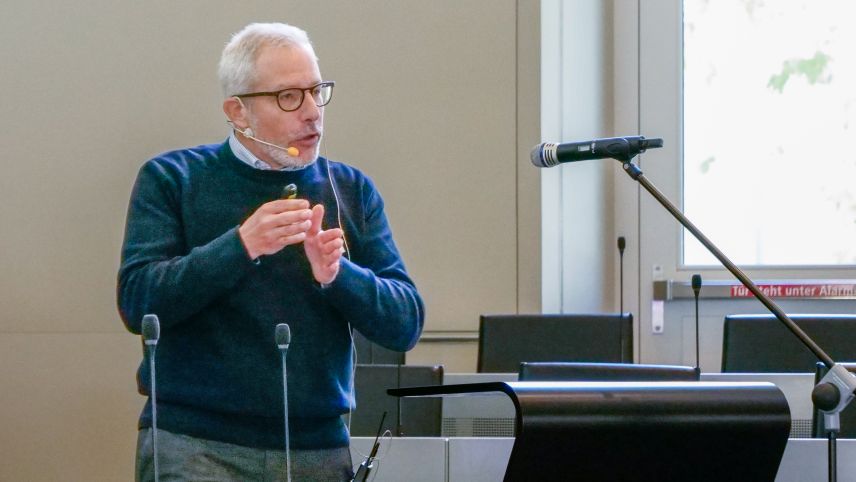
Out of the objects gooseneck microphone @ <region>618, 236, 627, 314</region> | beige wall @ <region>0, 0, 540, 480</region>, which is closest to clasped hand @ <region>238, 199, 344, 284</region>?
beige wall @ <region>0, 0, 540, 480</region>

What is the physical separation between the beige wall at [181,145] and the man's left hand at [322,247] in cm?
300

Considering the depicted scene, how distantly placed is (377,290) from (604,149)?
0.48 metres

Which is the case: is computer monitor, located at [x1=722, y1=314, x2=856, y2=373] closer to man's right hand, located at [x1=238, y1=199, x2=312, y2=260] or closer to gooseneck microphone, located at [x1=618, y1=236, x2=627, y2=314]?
gooseneck microphone, located at [x1=618, y1=236, x2=627, y2=314]

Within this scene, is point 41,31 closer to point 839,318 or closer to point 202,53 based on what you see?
point 202,53

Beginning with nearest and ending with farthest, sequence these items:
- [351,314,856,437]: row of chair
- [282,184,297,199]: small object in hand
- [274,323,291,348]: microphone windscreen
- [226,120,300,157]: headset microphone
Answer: [274,323,291,348]: microphone windscreen, [282,184,297,199]: small object in hand, [226,120,300,157]: headset microphone, [351,314,856,437]: row of chair

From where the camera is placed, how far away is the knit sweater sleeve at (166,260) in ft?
6.30

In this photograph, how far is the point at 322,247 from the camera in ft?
6.28

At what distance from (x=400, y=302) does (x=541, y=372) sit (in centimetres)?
72

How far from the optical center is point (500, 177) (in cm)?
492

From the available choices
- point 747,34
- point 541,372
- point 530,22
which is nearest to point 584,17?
point 530,22

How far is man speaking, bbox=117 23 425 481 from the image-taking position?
195cm

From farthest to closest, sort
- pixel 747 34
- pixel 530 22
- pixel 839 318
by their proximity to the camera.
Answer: pixel 747 34
pixel 530 22
pixel 839 318

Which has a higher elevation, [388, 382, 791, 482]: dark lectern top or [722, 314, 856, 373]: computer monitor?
[388, 382, 791, 482]: dark lectern top

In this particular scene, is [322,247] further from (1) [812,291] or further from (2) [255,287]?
(1) [812,291]
